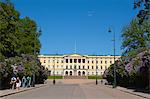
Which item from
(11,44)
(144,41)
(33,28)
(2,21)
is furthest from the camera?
(33,28)

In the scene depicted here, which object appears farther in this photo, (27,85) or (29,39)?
(29,39)

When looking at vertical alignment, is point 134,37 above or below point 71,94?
above

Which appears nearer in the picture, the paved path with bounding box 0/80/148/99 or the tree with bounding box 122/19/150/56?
the paved path with bounding box 0/80/148/99

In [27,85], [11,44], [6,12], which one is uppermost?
[6,12]

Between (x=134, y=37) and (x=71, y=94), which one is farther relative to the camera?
(x=134, y=37)

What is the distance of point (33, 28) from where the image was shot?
87438mm

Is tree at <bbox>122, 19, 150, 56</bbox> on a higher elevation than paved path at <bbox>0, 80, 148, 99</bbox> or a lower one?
higher

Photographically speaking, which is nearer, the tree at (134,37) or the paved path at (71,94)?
the paved path at (71,94)

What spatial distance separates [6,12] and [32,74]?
13.7 meters

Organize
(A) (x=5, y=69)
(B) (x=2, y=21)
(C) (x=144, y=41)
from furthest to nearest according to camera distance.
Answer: (C) (x=144, y=41)
(B) (x=2, y=21)
(A) (x=5, y=69)

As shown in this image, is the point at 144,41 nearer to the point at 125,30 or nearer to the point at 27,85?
the point at 125,30

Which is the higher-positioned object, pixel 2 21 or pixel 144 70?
pixel 2 21

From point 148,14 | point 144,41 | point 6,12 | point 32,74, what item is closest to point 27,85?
point 32,74

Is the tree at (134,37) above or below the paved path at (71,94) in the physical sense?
above
